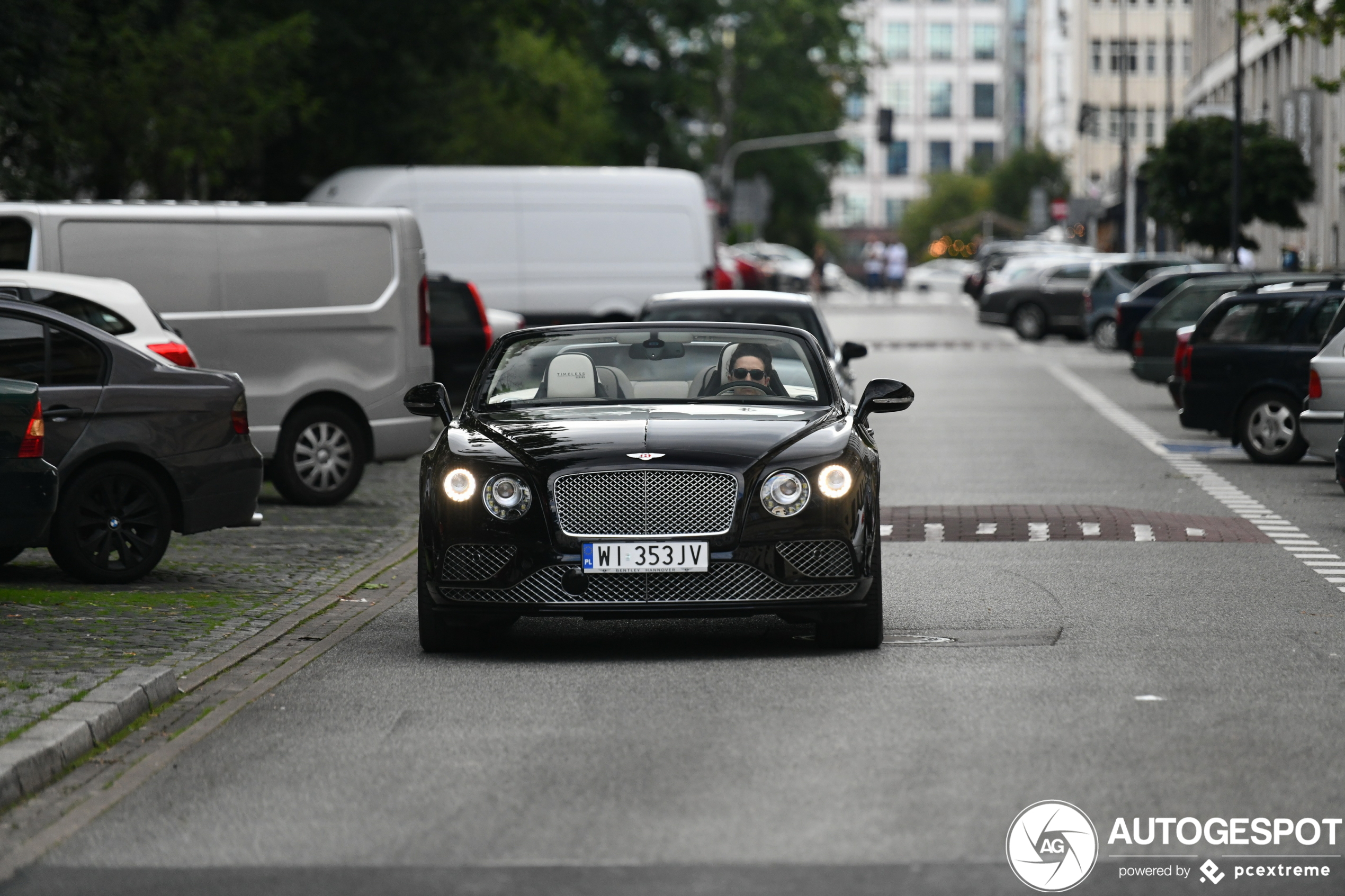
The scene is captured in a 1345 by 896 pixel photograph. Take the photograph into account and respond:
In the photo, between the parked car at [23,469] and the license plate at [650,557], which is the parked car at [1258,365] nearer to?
the license plate at [650,557]

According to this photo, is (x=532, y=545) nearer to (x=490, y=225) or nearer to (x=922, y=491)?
(x=922, y=491)

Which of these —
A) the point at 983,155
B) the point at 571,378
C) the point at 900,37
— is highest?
the point at 900,37

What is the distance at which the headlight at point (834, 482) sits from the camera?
934 centimetres

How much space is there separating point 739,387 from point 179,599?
3112 millimetres

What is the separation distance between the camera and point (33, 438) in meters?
10.4

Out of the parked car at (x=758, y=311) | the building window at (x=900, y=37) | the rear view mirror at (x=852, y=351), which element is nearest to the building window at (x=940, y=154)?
the building window at (x=900, y=37)

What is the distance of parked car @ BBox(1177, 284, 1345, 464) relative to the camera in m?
20.4

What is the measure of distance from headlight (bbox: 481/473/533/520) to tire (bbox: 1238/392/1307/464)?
1215 cm

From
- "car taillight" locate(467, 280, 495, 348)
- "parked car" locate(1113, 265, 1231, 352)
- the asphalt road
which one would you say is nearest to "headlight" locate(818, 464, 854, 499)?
the asphalt road

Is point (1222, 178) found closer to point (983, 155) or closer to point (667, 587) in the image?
point (667, 587)

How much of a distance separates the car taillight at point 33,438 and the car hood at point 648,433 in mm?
1992

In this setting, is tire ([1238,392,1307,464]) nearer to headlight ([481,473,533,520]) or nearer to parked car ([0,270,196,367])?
parked car ([0,270,196,367])

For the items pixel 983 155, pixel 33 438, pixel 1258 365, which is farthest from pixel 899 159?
pixel 33 438

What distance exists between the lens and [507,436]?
31.6 feet
